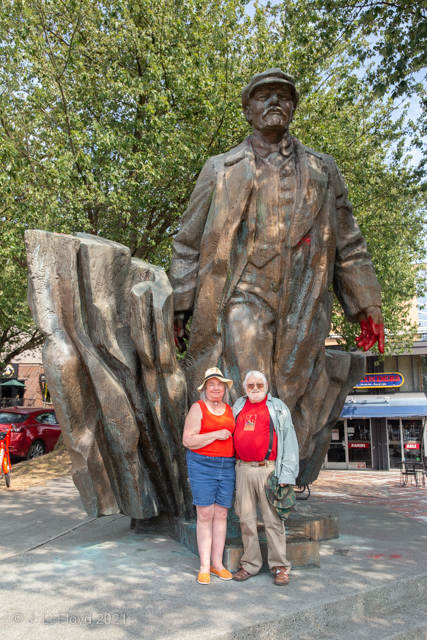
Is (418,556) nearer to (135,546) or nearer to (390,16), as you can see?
(135,546)

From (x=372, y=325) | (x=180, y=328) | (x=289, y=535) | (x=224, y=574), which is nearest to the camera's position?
(x=224, y=574)

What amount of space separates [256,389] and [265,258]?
130 cm

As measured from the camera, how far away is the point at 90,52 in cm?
1203

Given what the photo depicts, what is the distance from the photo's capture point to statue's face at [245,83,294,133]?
4.67 metres

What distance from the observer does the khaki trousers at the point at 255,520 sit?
3.60 meters

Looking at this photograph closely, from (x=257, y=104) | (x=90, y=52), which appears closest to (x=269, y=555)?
(x=257, y=104)

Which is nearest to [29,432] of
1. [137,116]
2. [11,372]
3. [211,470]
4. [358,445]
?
[137,116]

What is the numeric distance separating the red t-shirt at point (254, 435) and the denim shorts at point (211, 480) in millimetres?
132

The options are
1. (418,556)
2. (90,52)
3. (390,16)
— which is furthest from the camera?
(90,52)

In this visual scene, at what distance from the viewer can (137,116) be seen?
11.6 meters

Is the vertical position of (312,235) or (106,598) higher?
(312,235)

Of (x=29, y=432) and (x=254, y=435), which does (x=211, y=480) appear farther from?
(x=29, y=432)

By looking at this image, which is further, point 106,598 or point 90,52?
point 90,52

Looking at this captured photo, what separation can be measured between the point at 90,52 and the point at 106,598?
11600 mm
